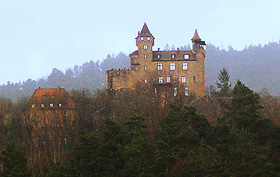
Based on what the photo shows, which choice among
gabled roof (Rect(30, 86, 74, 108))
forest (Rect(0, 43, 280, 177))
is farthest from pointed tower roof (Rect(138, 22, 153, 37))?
forest (Rect(0, 43, 280, 177))

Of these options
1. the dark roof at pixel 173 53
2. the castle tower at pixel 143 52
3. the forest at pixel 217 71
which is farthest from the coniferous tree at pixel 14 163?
the forest at pixel 217 71

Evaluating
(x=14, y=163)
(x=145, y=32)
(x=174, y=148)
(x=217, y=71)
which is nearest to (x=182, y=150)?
(x=174, y=148)

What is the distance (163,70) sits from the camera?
2906 inches

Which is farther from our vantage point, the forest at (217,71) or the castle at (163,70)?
the forest at (217,71)

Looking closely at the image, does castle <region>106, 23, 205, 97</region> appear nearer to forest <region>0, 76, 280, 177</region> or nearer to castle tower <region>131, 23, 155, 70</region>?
castle tower <region>131, 23, 155, 70</region>

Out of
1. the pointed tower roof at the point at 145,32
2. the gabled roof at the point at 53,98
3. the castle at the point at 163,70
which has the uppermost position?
the pointed tower roof at the point at 145,32

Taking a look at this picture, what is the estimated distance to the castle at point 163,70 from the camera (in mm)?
73062

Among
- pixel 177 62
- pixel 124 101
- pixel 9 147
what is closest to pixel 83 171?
pixel 9 147

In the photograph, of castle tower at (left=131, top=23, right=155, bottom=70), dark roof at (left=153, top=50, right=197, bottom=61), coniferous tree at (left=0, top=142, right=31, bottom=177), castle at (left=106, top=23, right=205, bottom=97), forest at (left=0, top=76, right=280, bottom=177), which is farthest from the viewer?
castle tower at (left=131, top=23, right=155, bottom=70)

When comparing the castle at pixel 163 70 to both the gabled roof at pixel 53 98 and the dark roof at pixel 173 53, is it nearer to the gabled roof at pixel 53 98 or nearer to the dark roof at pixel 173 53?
the dark roof at pixel 173 53

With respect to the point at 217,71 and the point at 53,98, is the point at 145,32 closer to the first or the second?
the point at 53,98

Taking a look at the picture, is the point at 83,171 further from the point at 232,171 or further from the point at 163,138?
the point at 232,171

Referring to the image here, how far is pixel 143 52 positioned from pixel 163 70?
4.51 meters

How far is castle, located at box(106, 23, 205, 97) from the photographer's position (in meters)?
73.1
